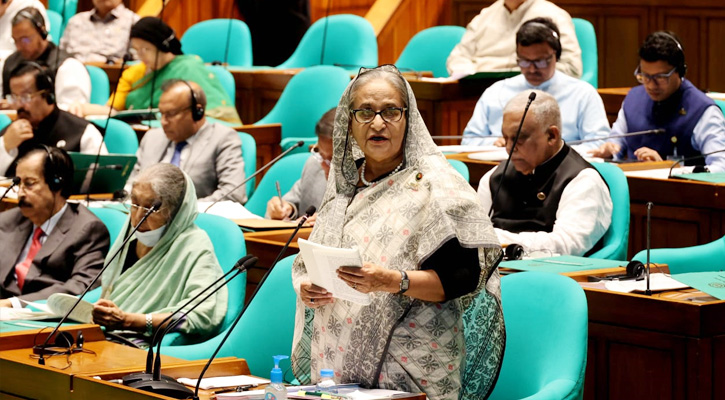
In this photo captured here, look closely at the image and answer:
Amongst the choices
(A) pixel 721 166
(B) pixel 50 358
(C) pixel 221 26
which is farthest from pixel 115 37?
(B) pixel 50 358

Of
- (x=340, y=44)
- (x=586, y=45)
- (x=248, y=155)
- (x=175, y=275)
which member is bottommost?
(x=175, y=275)

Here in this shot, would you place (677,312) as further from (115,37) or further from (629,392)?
(115,37)

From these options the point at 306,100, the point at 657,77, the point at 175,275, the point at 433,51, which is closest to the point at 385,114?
the point at 175,275

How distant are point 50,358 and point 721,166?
321 centimetres

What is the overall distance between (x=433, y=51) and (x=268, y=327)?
485 cm

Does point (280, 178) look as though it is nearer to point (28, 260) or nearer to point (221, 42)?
point (28, 260)

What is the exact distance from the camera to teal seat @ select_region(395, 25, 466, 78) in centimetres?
805

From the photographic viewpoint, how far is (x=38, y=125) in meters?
6.15

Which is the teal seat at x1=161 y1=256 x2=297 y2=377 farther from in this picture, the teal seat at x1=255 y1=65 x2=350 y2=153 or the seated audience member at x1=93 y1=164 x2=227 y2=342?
the teal seat at x1=255 y1=65 x2=350 y2=153

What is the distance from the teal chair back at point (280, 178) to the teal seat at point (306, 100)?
1.58 meters

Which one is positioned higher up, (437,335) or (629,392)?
(437,335)

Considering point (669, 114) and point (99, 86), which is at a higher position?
point (99, 86)

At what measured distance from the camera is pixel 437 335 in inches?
109

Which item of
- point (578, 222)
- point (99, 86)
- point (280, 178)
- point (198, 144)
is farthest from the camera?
point (99, 86)
